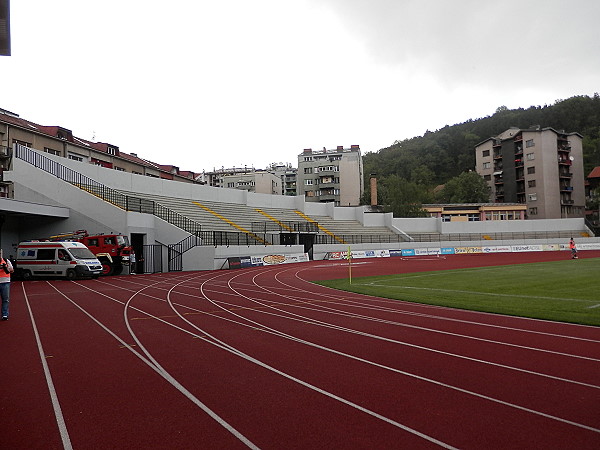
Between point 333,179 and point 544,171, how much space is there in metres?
37.4

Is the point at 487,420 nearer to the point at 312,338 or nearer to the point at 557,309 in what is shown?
the point at 312,338

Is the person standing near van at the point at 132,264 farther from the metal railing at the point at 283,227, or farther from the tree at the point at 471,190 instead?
the tree at the point at 471,190

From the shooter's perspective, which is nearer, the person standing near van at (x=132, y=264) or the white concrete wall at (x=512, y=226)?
the person standing near van at (x=132, y=264)

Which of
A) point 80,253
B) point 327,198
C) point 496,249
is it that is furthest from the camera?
point 327,198

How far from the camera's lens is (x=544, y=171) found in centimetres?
7169

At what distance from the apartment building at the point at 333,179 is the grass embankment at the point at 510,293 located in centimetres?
6403

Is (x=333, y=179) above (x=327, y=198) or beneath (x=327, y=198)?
above

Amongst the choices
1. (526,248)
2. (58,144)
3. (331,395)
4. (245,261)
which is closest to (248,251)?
(245,261)

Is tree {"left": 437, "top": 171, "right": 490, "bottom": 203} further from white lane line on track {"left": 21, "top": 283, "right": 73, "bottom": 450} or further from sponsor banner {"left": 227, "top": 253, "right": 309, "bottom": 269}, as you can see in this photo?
white lane line on track {"left": 21, "top": 283, "right": 73, "bottom": 450}

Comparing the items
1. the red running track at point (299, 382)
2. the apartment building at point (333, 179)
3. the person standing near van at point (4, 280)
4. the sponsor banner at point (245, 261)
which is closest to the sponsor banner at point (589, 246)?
the apartment building at point (333, 179)

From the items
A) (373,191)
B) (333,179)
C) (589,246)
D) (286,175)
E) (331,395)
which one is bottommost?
(331,395)

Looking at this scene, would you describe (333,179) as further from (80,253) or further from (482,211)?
(80,253)

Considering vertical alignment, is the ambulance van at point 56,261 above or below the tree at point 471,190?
below

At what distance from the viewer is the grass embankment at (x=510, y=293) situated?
11.1 meters
